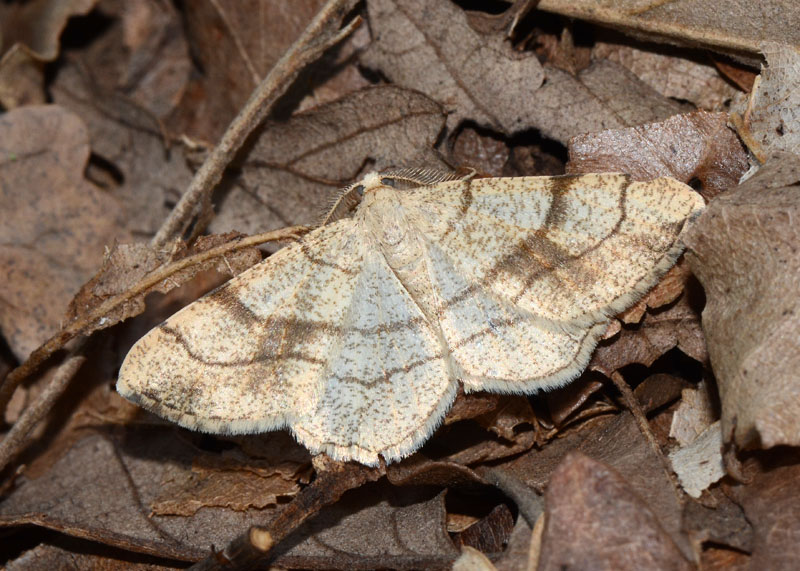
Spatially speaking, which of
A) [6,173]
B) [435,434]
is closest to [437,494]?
[435,434]

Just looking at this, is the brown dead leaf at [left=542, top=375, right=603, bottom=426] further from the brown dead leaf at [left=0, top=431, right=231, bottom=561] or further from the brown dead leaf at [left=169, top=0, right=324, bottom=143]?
the brown dead leaf at [left=169, top=0, right=324, bottom=143]

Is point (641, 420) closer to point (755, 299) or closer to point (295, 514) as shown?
point (755, 299)

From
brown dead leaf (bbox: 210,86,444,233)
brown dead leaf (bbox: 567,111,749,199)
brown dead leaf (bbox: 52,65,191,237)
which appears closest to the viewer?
brown dead leaf (bbox: 567,111,749,199)

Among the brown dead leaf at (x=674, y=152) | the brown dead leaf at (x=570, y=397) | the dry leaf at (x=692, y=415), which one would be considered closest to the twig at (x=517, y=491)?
the brown dead leaf at (x=570, y=397)

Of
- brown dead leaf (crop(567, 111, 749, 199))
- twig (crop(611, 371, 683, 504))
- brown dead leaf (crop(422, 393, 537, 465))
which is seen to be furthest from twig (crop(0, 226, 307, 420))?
twig (crop(611, 371, 683, 504))

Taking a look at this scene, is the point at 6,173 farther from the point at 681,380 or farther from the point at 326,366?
the point at 681,380

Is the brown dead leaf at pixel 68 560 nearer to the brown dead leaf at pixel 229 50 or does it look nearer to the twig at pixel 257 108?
the twig at pixel 257 108

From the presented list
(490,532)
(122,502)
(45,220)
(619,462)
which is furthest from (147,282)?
(619,462)

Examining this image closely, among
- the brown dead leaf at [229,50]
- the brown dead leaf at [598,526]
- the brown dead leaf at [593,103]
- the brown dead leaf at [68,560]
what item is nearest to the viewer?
the brown dead leaf at [598,526]
